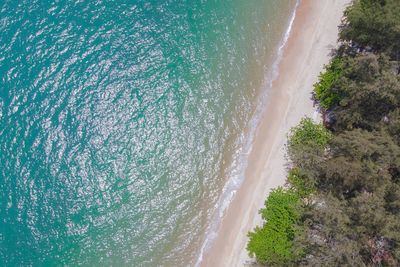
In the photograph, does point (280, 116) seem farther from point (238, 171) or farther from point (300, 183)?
point (300, 183)

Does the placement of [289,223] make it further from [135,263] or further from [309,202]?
[135,263]

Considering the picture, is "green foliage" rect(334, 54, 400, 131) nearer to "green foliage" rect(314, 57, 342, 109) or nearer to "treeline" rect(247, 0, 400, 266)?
"treeline" rect(247, 0, 400, 266)

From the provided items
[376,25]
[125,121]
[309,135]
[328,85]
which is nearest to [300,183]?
[309,135]

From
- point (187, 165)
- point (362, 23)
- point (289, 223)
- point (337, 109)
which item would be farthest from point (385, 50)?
point (187, 165)

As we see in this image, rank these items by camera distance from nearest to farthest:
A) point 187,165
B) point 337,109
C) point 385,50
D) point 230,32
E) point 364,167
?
point 364,167 → point 385,50 → point 337,109 → point 187,165 → point 230,32

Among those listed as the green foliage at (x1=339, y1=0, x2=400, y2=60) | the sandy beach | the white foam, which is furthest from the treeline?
the white foam

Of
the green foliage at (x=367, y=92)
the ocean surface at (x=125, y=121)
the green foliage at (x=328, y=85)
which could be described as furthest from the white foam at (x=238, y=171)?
the green foliage at (x=367, y=92)
